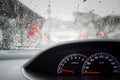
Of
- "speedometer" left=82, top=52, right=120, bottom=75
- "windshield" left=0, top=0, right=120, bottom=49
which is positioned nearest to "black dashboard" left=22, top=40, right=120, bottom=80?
"speedometer" left=82, top=52, right=120, bottom=75

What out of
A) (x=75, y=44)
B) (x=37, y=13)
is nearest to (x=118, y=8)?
(x=37, y=13)

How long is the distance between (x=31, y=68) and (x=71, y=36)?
0.53 m

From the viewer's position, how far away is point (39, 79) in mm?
1731

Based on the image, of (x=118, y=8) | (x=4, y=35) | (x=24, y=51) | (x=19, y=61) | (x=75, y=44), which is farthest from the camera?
(x=118, y=8)

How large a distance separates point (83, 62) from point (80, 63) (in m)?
0.02

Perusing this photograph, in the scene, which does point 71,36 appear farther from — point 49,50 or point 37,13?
point 49,50

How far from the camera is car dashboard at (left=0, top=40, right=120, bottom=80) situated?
1.90 m

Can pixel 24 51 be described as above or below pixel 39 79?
above

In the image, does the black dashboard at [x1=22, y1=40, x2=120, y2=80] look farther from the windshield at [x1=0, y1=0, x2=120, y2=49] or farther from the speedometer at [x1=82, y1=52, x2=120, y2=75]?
the windshield at [x1=0, y1=0, x2=120, y2=49]

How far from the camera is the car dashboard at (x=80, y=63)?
1896 millimetres

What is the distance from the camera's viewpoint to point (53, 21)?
2404mm

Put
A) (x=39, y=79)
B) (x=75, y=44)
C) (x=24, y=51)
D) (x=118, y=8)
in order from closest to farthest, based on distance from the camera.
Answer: (x=39, y=79)
(x=75, y=44)
(x=24, y=51)
(x=118, y=8)

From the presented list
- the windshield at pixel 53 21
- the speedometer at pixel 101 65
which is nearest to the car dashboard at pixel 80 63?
the speedometer at pixel 101 65

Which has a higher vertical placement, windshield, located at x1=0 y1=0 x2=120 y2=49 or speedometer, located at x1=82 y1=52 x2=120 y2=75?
windshield, located at x1=0 y1=0 x2=120 y2=49
